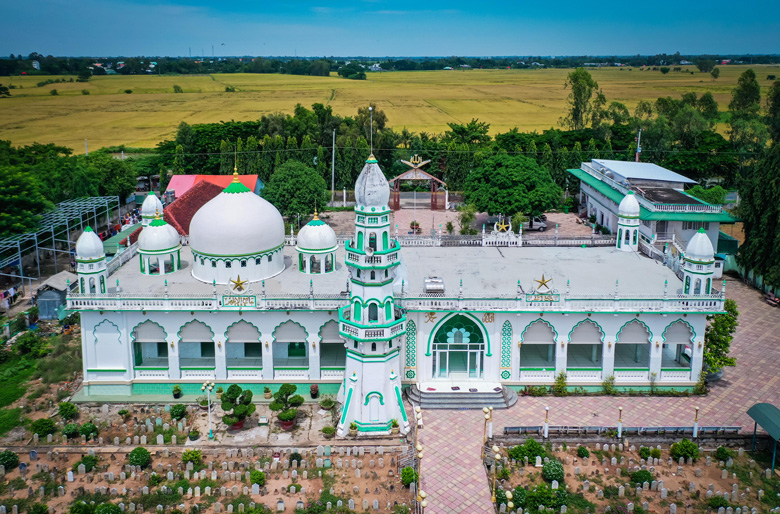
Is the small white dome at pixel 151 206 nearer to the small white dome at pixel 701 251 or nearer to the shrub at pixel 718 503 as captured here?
the small white dome at pixel 701 251

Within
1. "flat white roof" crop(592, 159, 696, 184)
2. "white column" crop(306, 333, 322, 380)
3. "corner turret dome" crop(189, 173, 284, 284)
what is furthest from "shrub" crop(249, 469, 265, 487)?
"flat white roof" crop(592, 159, 696, 184)

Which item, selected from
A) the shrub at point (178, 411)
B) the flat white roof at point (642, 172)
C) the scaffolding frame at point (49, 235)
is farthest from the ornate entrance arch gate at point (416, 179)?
the shrub at point (178, 411)

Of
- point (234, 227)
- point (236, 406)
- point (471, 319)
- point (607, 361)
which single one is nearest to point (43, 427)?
point (236, 406)

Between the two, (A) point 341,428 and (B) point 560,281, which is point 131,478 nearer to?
(A) point 341,428

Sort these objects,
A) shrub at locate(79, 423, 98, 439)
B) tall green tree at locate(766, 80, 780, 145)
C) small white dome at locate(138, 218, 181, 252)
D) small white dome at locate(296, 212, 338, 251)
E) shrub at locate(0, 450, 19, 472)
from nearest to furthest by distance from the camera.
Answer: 1. shrub at locate(0, 450, 19, 472)
2. shrub at locate(79, 423, 98, 439)
3. small white dome at locate(296, 212, 338, 251)
4. small white dome at locate(138, 218, 181, 252)
5. tall green tree at locate(766, 80, 780, 145)

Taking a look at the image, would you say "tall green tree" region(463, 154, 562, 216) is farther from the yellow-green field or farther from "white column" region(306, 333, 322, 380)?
the yellow-green field

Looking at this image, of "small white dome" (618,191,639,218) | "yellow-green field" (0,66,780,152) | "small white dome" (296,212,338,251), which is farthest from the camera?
"yellow-green field" (0,66,780,152)

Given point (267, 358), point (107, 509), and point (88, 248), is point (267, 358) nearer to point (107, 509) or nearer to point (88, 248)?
point (88, 248)
